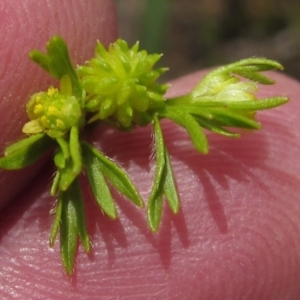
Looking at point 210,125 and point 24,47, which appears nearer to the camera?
point 210,125

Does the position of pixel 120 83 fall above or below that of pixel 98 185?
above

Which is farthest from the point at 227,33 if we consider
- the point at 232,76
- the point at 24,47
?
the point at 24,47

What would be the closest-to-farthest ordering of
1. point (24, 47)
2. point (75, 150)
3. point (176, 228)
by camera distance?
point (75, 150), point (24, 47), point (176, 228)

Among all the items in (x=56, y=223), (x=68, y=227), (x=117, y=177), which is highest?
(x=117, y=177)

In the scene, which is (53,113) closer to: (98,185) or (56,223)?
(98,185)

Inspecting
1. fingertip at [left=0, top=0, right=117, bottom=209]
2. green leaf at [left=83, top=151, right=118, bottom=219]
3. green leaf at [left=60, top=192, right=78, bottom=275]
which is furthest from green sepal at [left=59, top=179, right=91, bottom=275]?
fingertip at [left=0, top=0, right=117, bottom=209]

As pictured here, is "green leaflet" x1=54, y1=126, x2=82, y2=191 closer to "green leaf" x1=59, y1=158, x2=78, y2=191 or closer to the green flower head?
"green leaf" x1=59, y1=158, x2=78, y2=191

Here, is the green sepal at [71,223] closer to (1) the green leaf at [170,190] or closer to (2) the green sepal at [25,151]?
(2) the green sepal at [25,151]

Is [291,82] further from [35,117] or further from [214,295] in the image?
[35,117]

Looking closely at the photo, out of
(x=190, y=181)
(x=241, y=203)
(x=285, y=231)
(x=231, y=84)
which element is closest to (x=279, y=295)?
(x=285, y=231)
